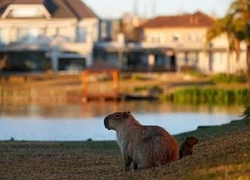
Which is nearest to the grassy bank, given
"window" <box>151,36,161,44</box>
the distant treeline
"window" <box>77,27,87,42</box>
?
the distant treeline

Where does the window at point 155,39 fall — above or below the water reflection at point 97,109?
above

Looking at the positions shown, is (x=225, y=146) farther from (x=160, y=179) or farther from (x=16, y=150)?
(x=16, y=150)

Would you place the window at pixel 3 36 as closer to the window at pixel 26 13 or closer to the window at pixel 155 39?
the window at pixel 26 13

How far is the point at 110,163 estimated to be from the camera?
15.1 metres

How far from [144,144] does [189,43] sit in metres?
77.0

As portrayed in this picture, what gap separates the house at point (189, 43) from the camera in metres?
86.2

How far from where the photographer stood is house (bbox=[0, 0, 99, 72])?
80.8 meters

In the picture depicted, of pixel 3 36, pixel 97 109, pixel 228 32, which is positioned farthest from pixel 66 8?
pixel 97 109

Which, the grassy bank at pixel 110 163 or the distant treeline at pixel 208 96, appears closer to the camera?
the grassy bank at pixel 110 163

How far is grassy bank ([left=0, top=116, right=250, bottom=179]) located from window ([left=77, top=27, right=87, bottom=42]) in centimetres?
6566

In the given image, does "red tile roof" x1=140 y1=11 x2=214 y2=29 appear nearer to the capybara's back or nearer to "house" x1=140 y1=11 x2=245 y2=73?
"house" x1=140 y1=11 x2=245 y2=73

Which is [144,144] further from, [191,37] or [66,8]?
[191,37]

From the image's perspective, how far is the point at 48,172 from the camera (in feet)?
46.1

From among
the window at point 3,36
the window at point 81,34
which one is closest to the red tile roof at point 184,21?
the window at point 81,34
